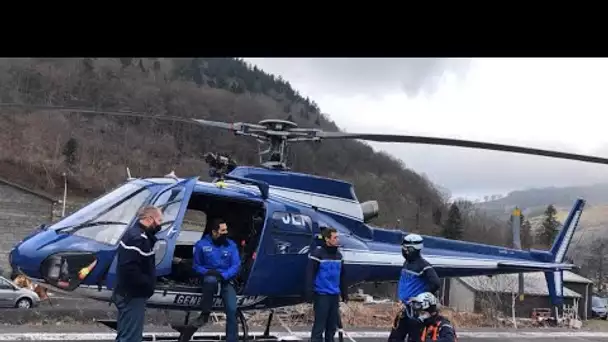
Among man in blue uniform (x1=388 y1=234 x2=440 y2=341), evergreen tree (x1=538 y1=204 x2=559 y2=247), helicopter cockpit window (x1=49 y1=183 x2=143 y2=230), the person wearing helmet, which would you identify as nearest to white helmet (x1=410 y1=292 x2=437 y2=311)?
the person wearing helmet

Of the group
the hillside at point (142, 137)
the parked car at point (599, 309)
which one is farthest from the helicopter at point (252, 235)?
the hillside at point (142, 137)

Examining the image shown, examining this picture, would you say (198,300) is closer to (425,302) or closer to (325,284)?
(325,284)

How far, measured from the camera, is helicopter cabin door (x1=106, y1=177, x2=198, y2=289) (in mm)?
7637

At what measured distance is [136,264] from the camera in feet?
21.9

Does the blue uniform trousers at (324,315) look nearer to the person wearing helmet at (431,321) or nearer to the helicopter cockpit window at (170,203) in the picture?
the person wearing helmet at (431,321)

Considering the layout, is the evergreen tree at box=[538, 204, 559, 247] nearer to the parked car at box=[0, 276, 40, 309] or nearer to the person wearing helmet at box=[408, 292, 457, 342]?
the parked car at box=[0, 276, 40, 309]

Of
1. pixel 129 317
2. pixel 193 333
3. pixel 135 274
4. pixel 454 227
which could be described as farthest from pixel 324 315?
pixel 454 227

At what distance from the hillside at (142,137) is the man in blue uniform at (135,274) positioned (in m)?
54.8

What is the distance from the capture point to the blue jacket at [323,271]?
27.6ft

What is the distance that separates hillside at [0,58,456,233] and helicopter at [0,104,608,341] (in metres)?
51.6

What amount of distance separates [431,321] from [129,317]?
3293mm
